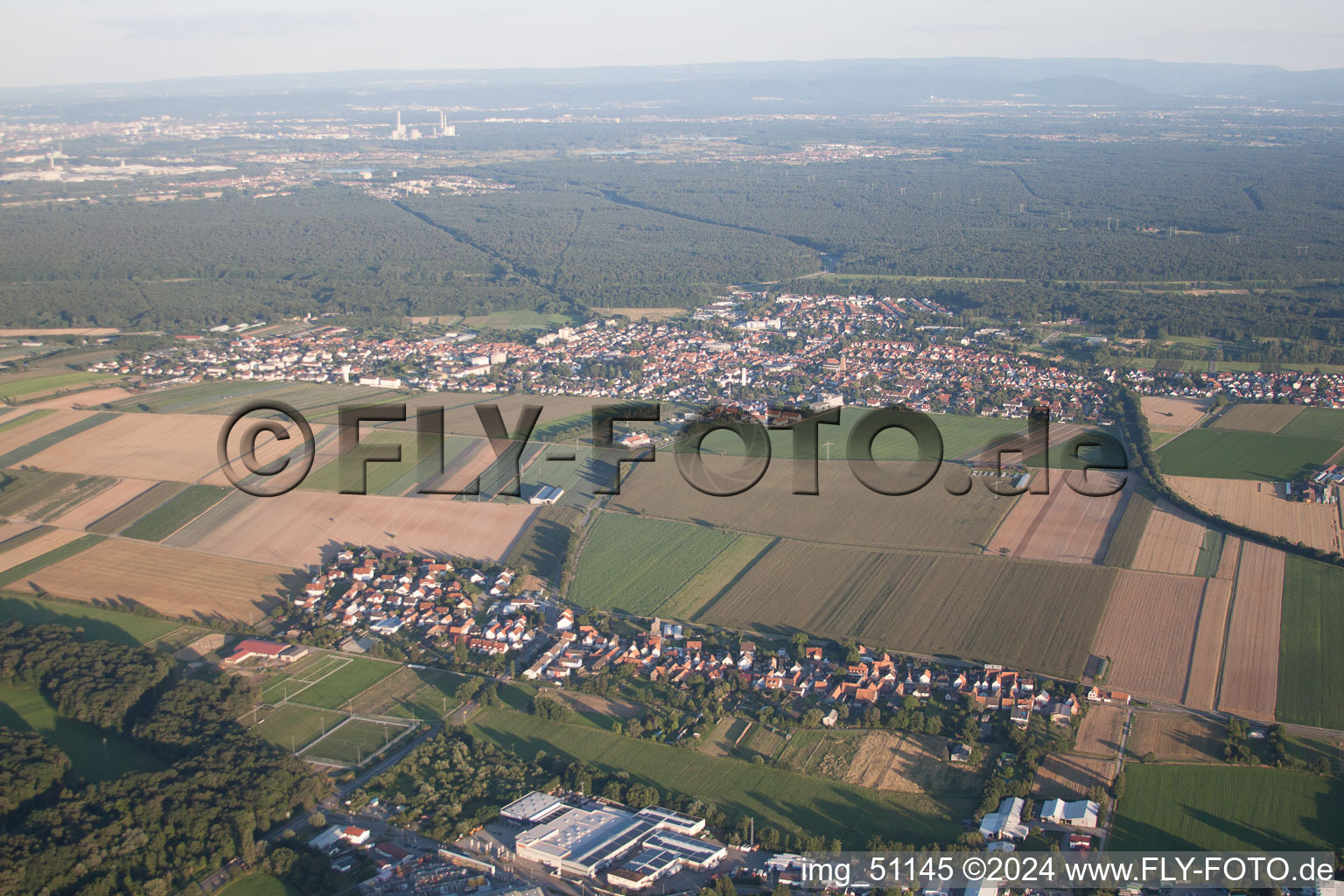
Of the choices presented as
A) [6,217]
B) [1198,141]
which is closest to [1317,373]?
[6,217]

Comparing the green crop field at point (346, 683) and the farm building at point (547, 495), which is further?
the farm building at point (547, 495)

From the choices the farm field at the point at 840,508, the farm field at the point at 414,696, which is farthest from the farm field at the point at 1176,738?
the farm field at the point at 414,696

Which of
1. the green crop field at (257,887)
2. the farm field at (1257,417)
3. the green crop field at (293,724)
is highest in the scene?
→ the farm field at (1257,417)

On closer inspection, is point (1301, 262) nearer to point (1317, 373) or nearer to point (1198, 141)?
point (1317, 373)

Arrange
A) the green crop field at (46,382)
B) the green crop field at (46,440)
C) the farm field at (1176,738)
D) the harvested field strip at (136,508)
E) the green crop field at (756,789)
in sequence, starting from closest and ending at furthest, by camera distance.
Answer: the green crop field at (756,789) < the farm field at (1176,738) < the harvested field strip at (136,508) < the green crop field at (46,440) < the green crop field at (46,382)

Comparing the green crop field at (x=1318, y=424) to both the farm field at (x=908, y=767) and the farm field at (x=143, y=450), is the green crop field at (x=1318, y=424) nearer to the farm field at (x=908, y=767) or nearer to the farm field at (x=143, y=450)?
the farm field at (x=908, y=767)

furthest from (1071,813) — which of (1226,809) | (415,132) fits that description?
(415,132)

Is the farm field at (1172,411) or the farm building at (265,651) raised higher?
the farm field at (1172,411)
